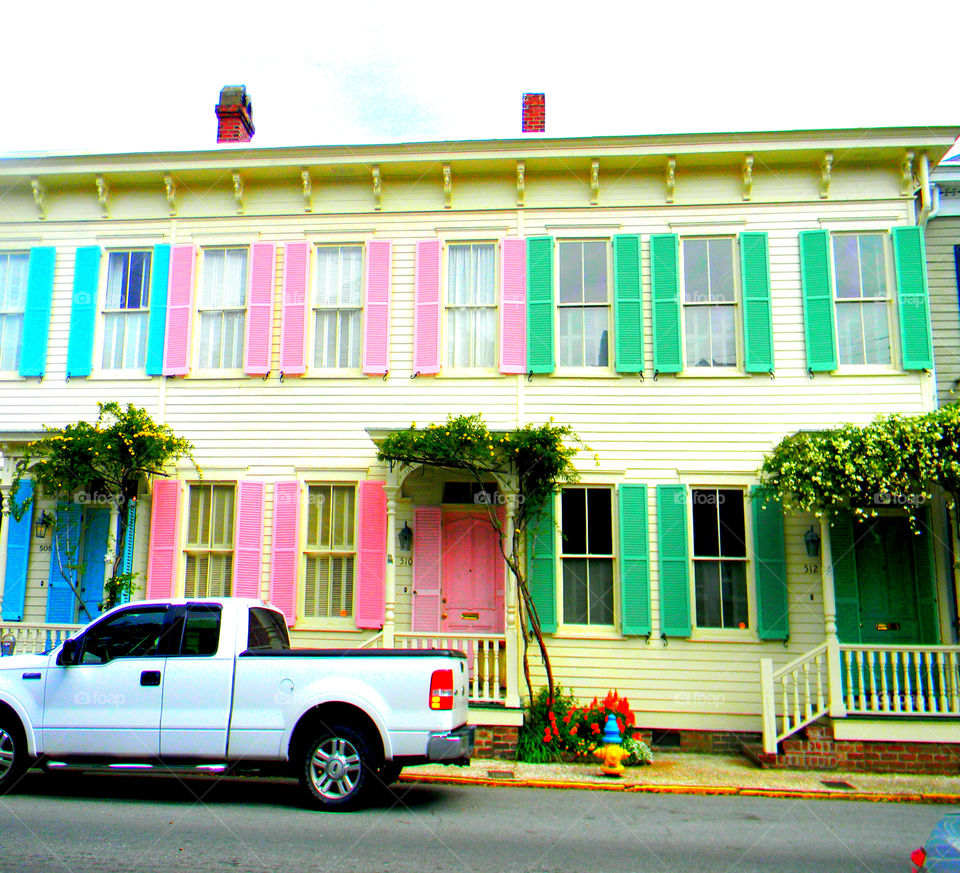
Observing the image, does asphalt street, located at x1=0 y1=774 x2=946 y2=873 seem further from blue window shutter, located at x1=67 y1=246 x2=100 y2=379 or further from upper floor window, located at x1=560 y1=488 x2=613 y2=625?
blue window shutter, located at x1=67 y1=246 x2=100 y2=379

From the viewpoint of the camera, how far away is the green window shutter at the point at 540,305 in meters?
11.5

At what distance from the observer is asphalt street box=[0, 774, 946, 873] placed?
19.0ft

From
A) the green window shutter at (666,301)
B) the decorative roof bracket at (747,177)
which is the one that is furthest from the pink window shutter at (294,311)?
the decorative roof bracket at (747,177)

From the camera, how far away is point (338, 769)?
23.2 feet

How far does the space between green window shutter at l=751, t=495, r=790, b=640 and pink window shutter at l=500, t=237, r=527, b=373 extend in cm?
381

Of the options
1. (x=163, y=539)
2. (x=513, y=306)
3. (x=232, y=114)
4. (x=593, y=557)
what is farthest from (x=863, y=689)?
(x=232, y=114)

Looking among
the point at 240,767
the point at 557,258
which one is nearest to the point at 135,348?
the point at 557,258

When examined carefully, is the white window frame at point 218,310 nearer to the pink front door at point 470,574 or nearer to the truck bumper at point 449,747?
the pink front door at point 470,574

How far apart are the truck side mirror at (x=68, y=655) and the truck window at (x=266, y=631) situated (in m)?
1.61

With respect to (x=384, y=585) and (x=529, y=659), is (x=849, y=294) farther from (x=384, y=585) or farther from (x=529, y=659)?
(x=384, y=585)

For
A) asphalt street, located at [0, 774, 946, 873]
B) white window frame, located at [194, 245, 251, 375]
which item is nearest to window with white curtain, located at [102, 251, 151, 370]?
white window frame, located at [194, 245, 251, 375]

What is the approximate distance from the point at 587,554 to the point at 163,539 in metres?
6.11

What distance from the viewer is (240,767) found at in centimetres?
718

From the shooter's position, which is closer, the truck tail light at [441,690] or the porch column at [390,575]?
the truck tail light at [441,690]
